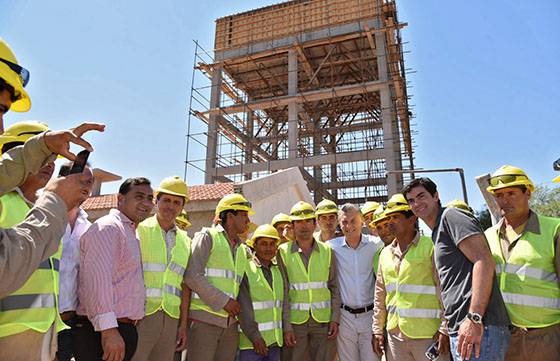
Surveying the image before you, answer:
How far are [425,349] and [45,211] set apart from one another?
119 inches

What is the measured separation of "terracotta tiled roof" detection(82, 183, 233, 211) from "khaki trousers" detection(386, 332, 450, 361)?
8.20 meters

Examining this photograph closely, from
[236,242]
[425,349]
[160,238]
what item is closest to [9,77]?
[160,238]

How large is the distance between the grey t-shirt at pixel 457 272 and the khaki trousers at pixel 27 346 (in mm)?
2479

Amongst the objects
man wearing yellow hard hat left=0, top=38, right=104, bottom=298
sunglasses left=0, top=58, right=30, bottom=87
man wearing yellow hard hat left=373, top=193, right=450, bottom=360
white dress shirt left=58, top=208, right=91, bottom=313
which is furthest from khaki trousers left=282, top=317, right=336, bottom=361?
sunglasses left=0, top=58, right=30, bottom=87

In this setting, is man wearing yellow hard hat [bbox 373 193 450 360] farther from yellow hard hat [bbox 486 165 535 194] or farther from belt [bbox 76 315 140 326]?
belt [bbox 76 315 140 326]

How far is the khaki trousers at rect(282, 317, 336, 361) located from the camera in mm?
4105

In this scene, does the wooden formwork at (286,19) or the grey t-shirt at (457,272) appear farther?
the wooden formwork at (286,19)

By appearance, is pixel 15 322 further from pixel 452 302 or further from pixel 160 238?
pixel 452 302

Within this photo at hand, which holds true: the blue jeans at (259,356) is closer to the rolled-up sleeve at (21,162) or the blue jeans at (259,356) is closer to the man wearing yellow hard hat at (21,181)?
the man wearing yellow hard hat at (21,181)

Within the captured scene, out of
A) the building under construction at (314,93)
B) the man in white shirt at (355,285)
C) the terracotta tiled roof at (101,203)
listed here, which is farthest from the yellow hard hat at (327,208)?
the building under construction at (314,93)

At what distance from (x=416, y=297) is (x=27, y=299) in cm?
285

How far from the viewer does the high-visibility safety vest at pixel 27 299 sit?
176 cm

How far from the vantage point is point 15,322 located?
1768 mm

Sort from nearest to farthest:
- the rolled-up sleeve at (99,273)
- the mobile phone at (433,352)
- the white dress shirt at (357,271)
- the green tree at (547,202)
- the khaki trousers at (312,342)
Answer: the rolled-up sleeve at (99,273) < the mobile phone at (433,352) < the khaki trousers at (312,342) < the white dress shirt at (357,271) < the green tree at (547,202)
